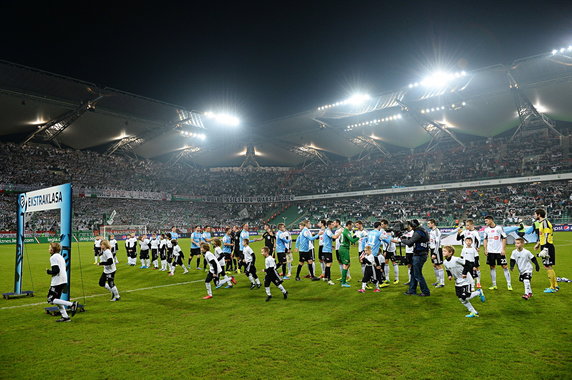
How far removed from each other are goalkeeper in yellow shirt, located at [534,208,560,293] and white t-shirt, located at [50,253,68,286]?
12.9m

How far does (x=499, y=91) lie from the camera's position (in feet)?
136

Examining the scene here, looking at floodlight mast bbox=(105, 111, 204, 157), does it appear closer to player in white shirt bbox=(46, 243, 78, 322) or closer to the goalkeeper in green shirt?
the goalkeeper in green shirt

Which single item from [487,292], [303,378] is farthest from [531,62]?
[303,378]

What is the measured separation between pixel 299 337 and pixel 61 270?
20.5ft

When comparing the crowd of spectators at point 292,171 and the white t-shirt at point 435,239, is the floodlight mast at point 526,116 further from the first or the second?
the white t-shirt at point 435,239

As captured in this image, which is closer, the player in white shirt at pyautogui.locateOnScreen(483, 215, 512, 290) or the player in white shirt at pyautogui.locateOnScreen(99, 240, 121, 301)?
the player in white shirt at pyautogui.locateOnScreen(99, 240, 121, 301)

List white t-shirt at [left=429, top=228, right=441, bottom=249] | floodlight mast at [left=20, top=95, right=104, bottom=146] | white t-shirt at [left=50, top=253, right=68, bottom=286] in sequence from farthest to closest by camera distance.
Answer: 1. floodlight mast at [left=20, top=95, right=104, bottom=146]
2. white t-shirt at [left=429, top=228, right=441, bottom=249]
3. white t-shirt at [left=50, top=253, right=68, bottom=286]

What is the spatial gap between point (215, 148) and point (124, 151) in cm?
1548

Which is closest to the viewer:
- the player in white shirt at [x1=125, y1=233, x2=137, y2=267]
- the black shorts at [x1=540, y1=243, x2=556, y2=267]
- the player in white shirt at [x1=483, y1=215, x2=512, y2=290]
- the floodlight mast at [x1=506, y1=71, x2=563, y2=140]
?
the black shorts at [x1=540, y1=243, x2=556, y2=267]

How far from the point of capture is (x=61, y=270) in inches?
346

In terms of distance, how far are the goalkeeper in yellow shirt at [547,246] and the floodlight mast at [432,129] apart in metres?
36.9

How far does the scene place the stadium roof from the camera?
127 feet

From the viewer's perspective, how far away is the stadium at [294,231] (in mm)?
6410

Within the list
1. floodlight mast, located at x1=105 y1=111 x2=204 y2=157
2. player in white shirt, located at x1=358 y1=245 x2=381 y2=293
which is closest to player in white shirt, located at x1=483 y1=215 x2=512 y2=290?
player in white shirt, located at x1=358 y1=245 x2=381 y2=293
